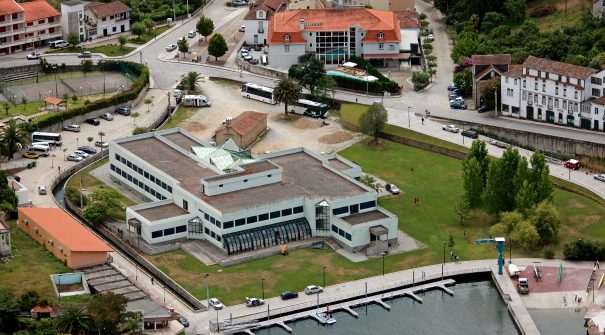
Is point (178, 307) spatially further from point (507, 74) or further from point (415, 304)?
point (507, 74)

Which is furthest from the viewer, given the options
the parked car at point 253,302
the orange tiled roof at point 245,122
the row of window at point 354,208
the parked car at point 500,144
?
the orange tiled roof at point 245,122

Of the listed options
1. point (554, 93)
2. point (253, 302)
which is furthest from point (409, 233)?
point (554, 93)

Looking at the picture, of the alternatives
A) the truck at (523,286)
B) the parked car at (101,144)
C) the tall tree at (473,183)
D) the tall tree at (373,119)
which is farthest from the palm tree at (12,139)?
the truck at (523,286)

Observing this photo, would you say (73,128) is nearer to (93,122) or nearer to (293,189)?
(93,122)

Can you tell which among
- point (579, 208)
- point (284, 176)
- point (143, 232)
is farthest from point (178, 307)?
point (579, 208)

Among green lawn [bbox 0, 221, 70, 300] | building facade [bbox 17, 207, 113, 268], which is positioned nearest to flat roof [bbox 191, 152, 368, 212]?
building facade [bbox 17, 207, 113, 268]

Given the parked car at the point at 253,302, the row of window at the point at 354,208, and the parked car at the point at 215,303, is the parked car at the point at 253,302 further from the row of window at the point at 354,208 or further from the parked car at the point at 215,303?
the row of window at the point at 354,208
